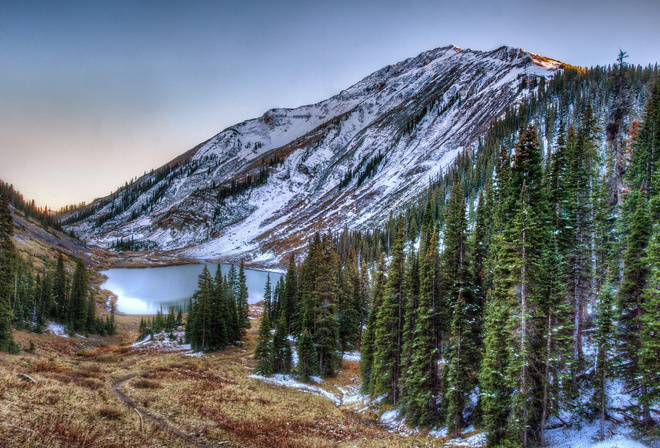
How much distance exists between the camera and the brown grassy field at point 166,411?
1148 cm

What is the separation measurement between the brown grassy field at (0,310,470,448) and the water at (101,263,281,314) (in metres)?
75.9

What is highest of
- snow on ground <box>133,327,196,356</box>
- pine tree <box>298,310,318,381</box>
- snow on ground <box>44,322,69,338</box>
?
pine tree <box>298,310,318,381</box>

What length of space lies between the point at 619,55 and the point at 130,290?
483ft

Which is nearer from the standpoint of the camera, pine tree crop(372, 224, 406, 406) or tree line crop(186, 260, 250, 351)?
pine tree crop(372, 224, 406, 406)

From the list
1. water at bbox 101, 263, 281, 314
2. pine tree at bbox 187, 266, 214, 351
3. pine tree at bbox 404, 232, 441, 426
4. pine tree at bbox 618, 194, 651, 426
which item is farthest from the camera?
water at bbox 101, 263, 281, 314

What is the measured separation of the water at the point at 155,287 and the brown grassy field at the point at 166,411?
75898mm

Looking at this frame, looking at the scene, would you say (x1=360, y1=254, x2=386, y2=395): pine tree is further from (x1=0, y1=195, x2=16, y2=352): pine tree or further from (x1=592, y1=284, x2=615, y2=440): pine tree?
(x1=0, y1=195, x2=16, y2=352): pine tree

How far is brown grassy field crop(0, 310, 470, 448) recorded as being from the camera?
1148cm

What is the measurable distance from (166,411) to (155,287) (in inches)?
5005

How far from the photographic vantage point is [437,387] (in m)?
26.0

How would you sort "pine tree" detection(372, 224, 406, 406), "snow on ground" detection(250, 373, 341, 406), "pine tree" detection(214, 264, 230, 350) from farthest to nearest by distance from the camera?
"pine tree" detection(214, 264, 230, 350), "snow on ground" detection(250, 373, 341, 406), "pine tree" detection(372, 224, 406, 406)

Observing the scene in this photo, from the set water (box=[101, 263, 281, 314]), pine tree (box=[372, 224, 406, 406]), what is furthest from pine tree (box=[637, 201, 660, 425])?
water (box=[101, 263, 281, 314])

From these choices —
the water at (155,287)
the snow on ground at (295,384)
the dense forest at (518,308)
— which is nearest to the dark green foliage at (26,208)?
the water at (155,287)

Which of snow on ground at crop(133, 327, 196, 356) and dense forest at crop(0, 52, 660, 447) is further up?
dense forest at crop(0, 52, 660, 447)
